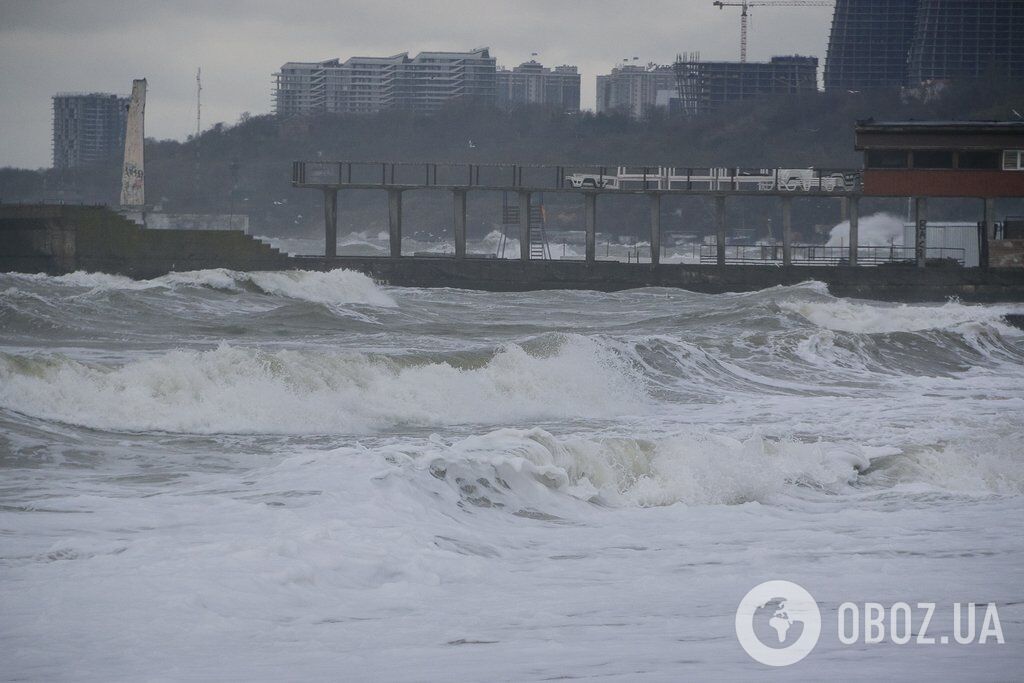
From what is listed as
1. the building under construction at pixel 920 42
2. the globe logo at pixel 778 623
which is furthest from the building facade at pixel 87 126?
the globe logo at pixel 778 623

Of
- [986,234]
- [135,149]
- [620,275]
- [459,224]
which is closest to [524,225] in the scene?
[459,224]

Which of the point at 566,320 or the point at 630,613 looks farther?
the point at 566,320

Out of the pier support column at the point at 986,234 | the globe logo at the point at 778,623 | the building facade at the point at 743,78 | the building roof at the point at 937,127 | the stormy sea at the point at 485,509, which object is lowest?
the globe logo at the point at 778,623

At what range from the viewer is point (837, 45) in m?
188

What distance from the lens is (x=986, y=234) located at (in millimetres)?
48188

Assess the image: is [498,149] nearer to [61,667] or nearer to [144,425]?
[144,425]

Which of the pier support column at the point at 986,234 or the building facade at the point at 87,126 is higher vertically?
the building facade at the point at 87,126

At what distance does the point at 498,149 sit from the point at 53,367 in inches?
4938

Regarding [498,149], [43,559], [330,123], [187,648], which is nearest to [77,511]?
[43,559]

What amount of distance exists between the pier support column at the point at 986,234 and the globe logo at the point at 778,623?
41.6 meters

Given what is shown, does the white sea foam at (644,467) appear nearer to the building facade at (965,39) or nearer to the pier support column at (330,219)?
the pier support column at (330,219)

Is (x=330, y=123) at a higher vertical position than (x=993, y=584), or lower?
higher

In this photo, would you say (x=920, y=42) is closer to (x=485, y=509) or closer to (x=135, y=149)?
(x=135, y=149)

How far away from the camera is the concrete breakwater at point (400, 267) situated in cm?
4675
